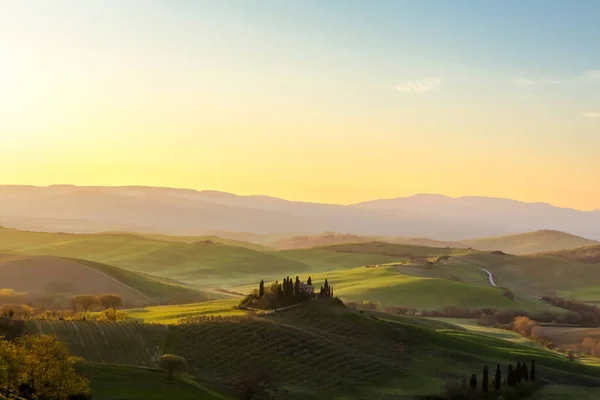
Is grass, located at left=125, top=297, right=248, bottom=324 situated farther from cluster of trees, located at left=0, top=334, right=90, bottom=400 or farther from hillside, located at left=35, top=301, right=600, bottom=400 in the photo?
cluster of trees, located at left=0, top=334, right=90, bottom=400

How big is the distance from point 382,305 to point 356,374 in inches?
3052

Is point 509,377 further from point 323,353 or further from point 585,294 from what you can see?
point 585,294

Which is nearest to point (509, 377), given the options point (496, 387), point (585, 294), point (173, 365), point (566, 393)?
point (496, 387)

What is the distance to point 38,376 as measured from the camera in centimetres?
4353

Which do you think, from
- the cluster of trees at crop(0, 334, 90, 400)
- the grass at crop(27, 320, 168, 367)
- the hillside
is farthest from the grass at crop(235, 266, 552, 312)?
the cluster of trees at crop(0, 334, 90, 400)

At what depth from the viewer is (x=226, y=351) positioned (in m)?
66.4

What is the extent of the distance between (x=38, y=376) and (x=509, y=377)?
152ft

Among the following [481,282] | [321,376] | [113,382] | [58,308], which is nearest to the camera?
[113,382]

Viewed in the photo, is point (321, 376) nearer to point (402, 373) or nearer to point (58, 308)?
point (402, 373)

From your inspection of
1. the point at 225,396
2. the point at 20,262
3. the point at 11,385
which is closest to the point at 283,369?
the point at 225,396

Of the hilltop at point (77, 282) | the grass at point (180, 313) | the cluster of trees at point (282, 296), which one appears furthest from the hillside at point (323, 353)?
the hilltop at point (77, 282)

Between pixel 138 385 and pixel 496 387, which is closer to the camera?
pixel 138 385

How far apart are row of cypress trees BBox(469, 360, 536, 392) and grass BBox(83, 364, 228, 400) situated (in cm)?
2531

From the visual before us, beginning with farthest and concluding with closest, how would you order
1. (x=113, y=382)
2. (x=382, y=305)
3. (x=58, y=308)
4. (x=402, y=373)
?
1. (x=382, y=305)
2. (x=58, y=308)
3. (x=402, y=373)
4. (x=113, y=382)
